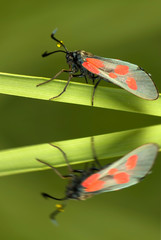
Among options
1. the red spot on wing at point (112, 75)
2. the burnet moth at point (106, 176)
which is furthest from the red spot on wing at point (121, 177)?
the red spot on wing at point (112, 75)

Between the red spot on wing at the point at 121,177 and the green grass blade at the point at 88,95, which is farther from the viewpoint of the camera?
the green grass blade at the point at 88,95

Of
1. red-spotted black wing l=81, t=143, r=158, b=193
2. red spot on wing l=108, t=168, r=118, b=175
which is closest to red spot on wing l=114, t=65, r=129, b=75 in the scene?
red-spotted black wing l=81, t=143, r=158, b=193

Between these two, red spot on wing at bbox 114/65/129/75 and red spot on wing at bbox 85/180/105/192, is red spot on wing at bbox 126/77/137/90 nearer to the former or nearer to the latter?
red spot on wing at bbox 114/65/129/75

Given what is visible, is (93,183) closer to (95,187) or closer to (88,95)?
(95,187)

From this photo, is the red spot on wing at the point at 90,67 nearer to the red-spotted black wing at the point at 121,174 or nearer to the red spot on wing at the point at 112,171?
the red-spotted black wing at the point at 121,174

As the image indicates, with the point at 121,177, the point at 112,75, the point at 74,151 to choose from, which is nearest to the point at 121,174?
the point at 121,177

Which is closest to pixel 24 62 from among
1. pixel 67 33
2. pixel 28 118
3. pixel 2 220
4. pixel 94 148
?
pixel 67 33

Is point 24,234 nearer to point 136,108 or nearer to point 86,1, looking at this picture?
point 136,108
